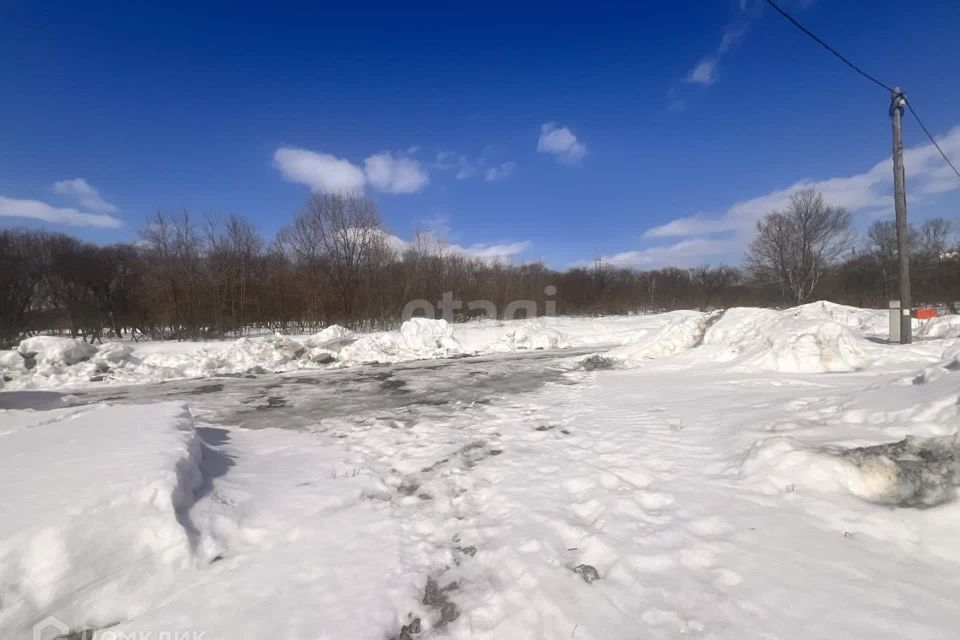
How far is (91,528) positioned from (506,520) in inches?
104

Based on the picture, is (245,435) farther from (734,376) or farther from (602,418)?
(734,376)

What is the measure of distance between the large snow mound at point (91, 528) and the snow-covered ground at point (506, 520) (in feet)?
0.04

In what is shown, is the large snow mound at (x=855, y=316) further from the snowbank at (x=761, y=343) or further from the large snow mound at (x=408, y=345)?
the large snow mound at (x=408, y=345)

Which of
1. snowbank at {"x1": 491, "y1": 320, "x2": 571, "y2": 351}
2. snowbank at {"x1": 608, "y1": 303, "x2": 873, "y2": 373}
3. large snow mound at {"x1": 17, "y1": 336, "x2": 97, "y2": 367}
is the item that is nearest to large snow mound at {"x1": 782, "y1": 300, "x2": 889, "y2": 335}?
snowbank at {"x1": 608, "y1": 303, "x2": 873, "y2": 373}

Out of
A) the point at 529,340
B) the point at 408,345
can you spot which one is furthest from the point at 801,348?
the point at 408,345

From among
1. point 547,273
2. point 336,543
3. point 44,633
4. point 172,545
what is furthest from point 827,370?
point 547,273

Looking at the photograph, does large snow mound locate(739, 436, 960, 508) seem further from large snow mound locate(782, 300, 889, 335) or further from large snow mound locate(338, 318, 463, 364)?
large snow mound locate(782, 300, 889, 335)

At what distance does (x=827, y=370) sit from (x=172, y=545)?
9738 mm

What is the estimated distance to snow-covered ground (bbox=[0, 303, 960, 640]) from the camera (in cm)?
203

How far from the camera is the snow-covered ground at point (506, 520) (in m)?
2.03

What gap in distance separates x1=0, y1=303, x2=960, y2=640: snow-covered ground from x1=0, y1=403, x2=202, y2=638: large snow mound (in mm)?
12

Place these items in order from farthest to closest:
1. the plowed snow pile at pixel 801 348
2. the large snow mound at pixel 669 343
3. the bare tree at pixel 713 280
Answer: the bare tree at pixel 713 280, the large snow mound at pixel 669 343, the plowed snow pile at pixel 801 348

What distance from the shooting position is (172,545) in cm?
246

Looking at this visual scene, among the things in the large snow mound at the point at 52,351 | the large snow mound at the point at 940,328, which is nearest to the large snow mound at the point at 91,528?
the large snow mound at the point at 52,351
